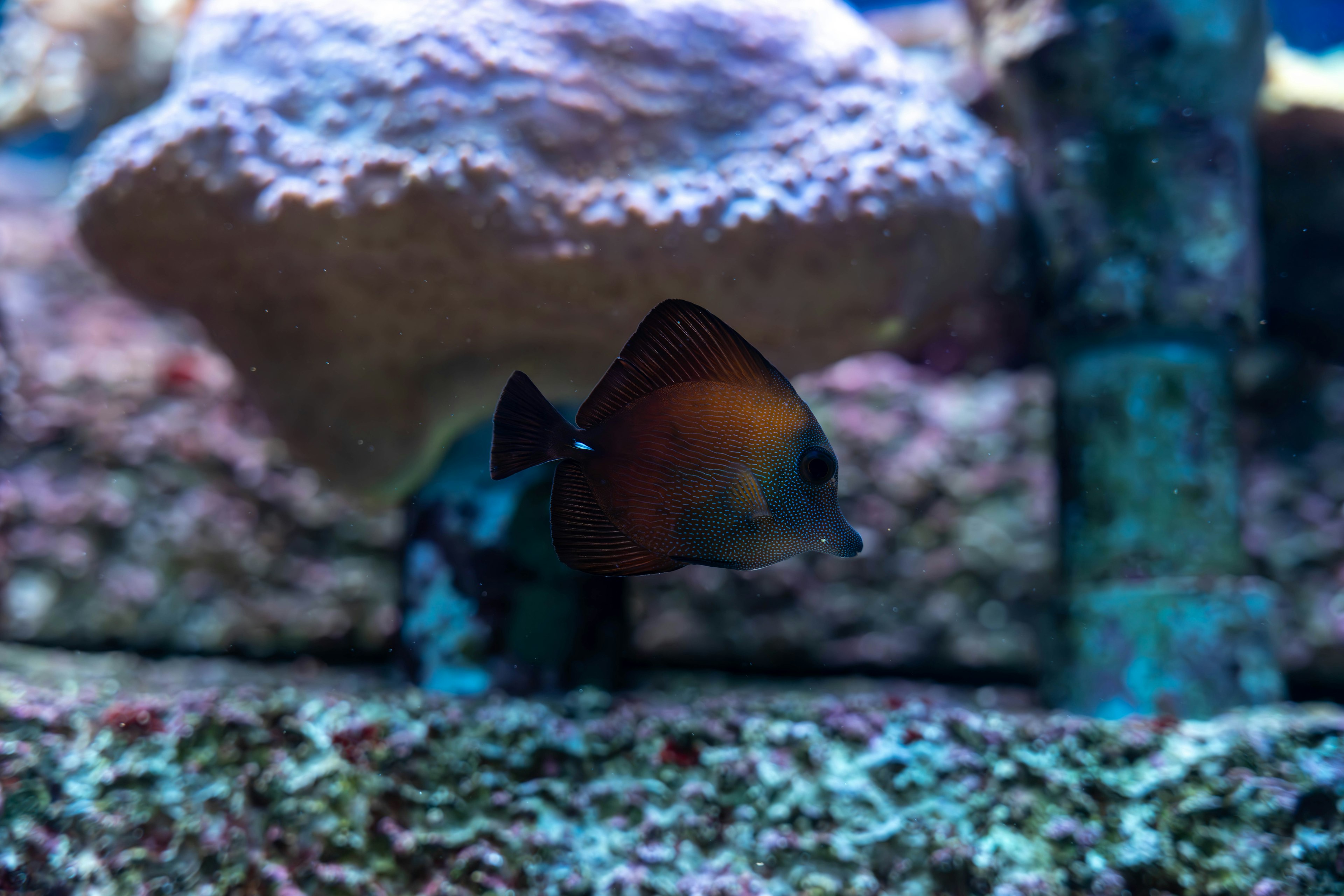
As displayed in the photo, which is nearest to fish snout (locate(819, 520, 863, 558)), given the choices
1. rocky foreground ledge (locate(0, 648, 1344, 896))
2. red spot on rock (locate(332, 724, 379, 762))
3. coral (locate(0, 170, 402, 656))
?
rocky foreground ledge (locate(0, 648, 1344, 896))

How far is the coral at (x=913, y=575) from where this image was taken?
3.77 metres

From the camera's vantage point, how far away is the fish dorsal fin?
1326 millimetres

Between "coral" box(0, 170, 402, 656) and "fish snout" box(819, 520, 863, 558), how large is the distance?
10.0 feet

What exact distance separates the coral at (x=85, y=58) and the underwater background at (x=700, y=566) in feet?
1.09

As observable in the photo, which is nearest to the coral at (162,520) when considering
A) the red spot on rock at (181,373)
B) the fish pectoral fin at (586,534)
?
the red spot on rock at (181,373)

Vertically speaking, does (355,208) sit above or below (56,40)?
below

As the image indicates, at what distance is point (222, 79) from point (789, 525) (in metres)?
2.55

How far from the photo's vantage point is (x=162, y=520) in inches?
161

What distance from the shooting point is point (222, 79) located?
257 centimetres

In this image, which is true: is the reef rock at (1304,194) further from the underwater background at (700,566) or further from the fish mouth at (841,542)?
the fish mouth at (841,542)

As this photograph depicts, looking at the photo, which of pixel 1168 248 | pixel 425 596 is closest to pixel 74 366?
pixel 425 596

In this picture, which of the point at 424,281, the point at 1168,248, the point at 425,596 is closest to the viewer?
the point at 424,281

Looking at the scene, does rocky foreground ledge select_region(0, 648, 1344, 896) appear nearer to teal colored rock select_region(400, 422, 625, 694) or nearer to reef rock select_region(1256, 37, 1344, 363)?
teal colored rock select_region(400, 422, 625, 694)

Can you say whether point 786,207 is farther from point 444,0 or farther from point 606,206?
point 444,0
